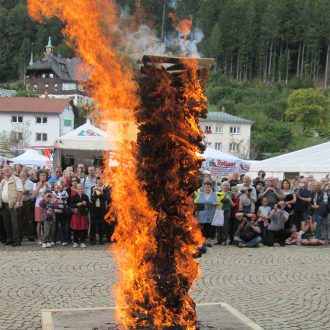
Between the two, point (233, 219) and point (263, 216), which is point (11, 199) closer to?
point (233, 219)

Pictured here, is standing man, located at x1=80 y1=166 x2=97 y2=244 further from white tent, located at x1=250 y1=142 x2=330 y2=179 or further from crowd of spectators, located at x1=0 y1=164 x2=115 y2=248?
white tent, located at x1=250 y1=142 x2=330 y2=179

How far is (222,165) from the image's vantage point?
19938 mm

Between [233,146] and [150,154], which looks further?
[233,146]

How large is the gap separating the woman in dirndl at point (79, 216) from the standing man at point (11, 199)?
1296 millimetres

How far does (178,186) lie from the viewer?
485 cm

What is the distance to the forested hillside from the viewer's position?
272 ft

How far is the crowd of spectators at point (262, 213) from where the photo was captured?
41.5ft

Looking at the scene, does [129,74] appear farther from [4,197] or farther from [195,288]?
[4,197]

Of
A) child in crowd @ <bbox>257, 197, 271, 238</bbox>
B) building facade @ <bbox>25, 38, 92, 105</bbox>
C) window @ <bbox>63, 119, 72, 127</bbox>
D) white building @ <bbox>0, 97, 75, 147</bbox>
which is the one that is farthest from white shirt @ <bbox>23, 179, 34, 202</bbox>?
building facade @ <bbox>25, 38, 92, 105</bbox>

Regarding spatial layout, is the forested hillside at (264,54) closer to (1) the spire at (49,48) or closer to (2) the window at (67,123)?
(1) the spire at (49,48)

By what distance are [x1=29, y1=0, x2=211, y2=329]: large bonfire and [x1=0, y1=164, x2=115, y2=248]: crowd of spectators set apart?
6.86m

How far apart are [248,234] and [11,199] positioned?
594cm

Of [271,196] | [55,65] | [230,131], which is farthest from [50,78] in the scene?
[271,196]

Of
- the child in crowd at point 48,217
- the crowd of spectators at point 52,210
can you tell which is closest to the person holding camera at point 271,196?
the crowd of spectators at point 52,210
